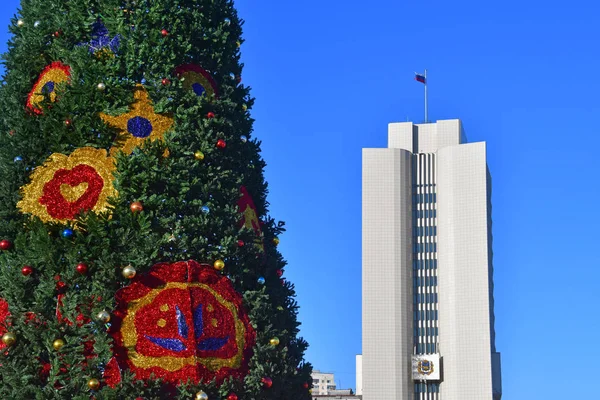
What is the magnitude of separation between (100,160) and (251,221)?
2.57m

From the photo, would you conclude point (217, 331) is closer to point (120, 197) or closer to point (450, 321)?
point (120, 197)

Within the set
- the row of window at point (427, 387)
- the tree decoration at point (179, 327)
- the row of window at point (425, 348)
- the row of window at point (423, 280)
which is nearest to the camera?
the tree decoration at point (179, 327)

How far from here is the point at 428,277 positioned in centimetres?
10425

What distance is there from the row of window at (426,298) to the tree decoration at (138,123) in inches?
3580

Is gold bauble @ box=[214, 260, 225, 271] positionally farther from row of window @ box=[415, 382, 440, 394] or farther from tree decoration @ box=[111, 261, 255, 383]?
row of window @ box=[415, 382, 440, 394]

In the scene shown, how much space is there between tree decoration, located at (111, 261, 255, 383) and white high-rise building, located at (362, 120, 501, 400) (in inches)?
3397

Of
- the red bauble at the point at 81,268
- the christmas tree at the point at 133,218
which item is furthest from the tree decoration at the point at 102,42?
the red bauble at the point at 81,268

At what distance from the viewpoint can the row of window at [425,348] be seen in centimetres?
10194

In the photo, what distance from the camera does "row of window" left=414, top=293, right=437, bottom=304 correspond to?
103500 mm

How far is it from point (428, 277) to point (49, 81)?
9164 cm

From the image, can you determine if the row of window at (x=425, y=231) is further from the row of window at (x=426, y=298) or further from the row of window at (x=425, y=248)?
the row of window at (x=426, y=298)

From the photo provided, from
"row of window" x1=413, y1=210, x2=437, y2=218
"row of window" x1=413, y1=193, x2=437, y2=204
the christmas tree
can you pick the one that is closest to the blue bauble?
the christmas tree

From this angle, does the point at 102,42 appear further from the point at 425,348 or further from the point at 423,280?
the point at 423,280

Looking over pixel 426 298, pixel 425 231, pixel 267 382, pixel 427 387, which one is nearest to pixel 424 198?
pixel 425 231
